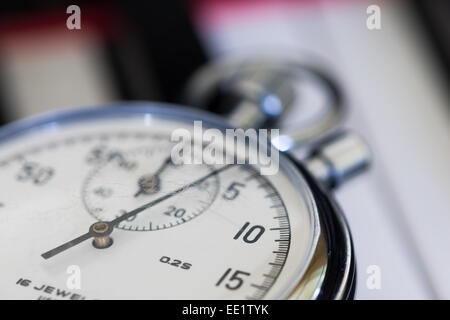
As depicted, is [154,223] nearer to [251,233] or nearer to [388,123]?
[251,233]

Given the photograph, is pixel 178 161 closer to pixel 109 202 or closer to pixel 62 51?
pixel 109 202

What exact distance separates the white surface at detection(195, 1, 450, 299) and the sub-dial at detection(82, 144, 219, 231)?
258 mm

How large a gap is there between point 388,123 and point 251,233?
23.7 inches

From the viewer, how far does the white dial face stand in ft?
2.41

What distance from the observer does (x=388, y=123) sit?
130 cm

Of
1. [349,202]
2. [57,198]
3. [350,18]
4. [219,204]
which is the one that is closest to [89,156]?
[57,198]

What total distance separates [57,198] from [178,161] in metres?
0.15

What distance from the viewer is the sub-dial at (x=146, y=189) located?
81 cm

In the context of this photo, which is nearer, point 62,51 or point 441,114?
point 441,114

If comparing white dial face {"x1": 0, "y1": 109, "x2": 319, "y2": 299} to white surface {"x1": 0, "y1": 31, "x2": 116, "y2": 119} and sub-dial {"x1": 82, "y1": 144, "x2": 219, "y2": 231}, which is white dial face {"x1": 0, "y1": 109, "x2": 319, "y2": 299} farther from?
white surface {"x1": 0, "y1": 31, "x2": 116, "y2": 119}

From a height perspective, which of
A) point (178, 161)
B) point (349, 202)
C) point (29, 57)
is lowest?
point (349, 202)

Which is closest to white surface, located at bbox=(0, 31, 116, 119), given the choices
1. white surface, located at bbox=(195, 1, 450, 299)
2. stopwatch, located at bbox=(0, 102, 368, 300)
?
white surface, located at bbox=(195, 1, 450, 299)

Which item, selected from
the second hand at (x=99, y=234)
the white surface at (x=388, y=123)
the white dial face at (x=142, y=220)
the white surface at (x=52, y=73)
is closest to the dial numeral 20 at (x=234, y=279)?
the white dial face at (x=142, y=220)

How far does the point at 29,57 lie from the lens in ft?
4.81
